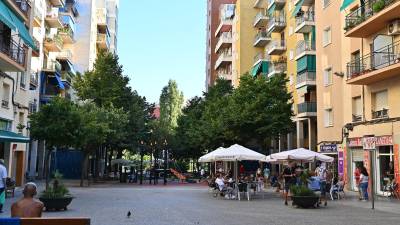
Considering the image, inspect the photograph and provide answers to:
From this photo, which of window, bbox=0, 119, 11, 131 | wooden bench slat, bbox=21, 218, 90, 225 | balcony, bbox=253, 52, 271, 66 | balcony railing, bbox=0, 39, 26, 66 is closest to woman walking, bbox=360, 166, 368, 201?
balcony railing, bbox=0, 39, 26, 66

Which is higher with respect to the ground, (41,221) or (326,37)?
(326,37)

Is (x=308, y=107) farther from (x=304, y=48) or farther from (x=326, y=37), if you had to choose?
(x=326, y=37)

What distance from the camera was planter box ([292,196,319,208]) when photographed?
20.0 m

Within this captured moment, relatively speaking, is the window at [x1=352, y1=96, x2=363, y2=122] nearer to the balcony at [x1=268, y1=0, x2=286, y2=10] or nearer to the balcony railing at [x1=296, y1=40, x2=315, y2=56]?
the balcony railing at [x1=296, y1=40, x2=315, y2=56]

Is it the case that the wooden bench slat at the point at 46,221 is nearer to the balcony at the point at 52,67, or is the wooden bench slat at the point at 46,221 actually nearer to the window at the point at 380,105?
the window at the point at 380,105

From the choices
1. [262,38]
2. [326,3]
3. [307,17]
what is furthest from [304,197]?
[262,38]

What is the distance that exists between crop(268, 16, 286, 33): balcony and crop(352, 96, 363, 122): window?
2262cm

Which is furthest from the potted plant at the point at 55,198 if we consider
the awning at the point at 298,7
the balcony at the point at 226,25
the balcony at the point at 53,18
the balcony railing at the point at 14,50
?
the balcony at the point at 226,25

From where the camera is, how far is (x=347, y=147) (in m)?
32.1

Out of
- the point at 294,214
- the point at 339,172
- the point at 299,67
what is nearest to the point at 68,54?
the point at 299,67

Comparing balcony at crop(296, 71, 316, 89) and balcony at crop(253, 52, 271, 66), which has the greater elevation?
balcony at crop(253, 52, 271, 66)

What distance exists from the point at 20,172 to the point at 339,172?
19.8 meters

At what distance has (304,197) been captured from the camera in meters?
19.9

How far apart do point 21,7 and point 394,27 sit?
2101 centimetres
